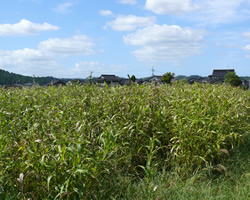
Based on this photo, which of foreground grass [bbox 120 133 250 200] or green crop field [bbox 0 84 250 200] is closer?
green crop field [bbox 0 84 250 200]

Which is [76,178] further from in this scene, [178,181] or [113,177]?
[178,181]

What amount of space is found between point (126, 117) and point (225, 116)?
1.49m

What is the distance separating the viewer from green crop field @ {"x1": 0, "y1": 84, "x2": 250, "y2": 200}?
2.91 meters

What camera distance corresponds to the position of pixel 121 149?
355cm

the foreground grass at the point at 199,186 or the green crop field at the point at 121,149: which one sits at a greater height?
the green crop field at the point at 121,149

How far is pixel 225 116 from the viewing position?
173 inches

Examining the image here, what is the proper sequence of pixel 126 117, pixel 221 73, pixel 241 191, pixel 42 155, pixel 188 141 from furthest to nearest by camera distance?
pixel 221 73 → pixel 126 117 → pixel 188 141 → pixel 241 191 → pixel 42 155

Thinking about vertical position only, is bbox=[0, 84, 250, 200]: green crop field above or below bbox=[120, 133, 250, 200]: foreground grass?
above

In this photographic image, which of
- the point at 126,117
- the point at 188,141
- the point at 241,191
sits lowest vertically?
the point at 241,191

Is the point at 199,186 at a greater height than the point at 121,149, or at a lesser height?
lesser

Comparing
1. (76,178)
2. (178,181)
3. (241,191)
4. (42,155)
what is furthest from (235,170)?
(42,155)

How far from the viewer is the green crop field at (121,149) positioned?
2.91m

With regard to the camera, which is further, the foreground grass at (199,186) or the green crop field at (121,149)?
the foreground grass at (199,186)

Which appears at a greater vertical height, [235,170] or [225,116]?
[225,116]
